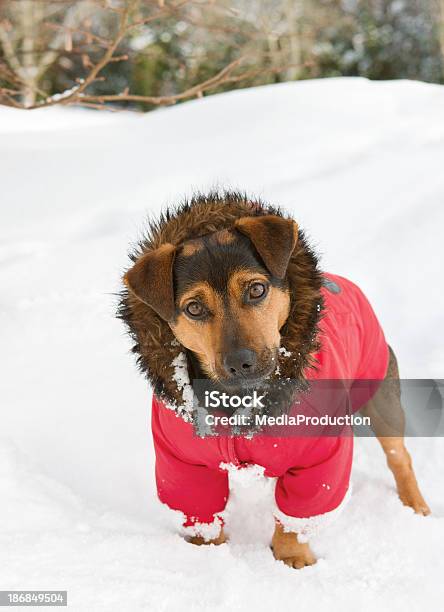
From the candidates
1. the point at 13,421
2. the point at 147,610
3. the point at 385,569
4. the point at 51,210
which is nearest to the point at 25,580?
the point at 147,610

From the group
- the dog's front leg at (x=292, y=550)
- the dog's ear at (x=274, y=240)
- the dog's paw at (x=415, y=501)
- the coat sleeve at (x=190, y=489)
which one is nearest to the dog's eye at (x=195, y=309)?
the dog's ear at (x=274, y=240)

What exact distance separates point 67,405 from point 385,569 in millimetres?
1995

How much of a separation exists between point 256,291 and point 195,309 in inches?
9.9

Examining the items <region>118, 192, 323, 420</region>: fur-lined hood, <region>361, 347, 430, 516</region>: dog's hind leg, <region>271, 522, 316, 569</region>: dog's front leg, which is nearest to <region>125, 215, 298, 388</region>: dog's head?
<region>118, 192, 323, 420</region>: fur-lined hood

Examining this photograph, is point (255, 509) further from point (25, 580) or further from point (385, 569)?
point (25, 580)

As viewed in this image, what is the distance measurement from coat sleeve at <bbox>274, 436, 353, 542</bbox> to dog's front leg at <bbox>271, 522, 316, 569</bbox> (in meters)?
0.04

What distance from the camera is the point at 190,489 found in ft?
9.30

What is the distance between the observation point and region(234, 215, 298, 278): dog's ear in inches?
95.6

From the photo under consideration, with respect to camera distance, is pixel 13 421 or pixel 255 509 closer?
pixel 255 509

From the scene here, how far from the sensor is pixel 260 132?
21.6ft

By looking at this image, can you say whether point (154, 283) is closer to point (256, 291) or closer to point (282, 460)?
point (256, 291)

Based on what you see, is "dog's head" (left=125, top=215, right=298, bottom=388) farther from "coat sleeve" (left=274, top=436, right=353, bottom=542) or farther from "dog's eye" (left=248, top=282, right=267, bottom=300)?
"coat sleeve" (left=274, top=436, right=353, bottom=542)

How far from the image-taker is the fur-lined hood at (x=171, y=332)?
8.48 ft

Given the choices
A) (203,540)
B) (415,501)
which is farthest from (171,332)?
(415,501)
